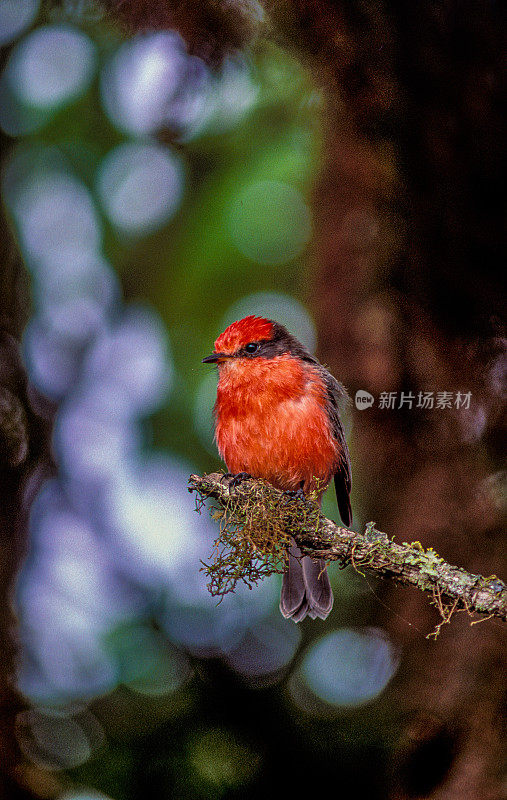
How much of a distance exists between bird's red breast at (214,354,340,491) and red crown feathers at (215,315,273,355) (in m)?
0.01

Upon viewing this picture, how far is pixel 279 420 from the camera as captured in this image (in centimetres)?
180

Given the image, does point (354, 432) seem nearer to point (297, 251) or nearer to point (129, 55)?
point (297, 251)

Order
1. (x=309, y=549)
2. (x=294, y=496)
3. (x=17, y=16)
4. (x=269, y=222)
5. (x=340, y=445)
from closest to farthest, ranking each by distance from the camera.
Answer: (x=309, y=549) → (x=294, y=496) → (x=340, y=445) → (x=269, y=222) → (x=17, y=16)

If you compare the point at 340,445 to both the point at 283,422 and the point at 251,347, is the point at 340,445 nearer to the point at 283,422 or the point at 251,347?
the point at 283,422

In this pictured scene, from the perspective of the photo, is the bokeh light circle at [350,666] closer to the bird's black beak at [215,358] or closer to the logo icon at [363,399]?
the logo icon at [363,399]

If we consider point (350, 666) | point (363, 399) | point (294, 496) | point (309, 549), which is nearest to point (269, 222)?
point (363, 399)

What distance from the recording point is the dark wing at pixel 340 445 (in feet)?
6.00

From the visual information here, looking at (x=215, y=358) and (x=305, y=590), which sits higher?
(x=215, y=358)

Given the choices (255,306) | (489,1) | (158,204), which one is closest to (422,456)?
(255,306)

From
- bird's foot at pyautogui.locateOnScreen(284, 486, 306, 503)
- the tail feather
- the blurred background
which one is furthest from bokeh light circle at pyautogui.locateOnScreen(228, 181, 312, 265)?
the tail feather

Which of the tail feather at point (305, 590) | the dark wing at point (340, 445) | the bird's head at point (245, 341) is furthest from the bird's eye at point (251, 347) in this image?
the tail feather at point (305, 590)

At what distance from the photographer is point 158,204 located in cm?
211

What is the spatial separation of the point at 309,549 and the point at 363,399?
555mm

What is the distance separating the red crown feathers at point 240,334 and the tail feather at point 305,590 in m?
0.60
